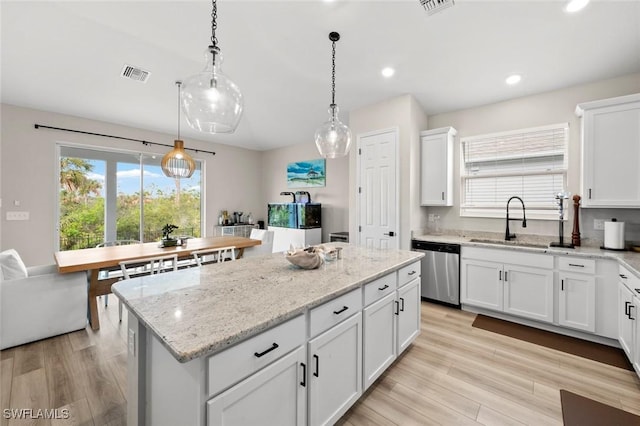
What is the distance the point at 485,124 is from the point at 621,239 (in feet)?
6.36

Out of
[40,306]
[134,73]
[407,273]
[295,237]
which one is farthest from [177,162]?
[407,273]

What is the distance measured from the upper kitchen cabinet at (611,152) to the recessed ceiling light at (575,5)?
104cm

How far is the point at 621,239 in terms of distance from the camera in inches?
102

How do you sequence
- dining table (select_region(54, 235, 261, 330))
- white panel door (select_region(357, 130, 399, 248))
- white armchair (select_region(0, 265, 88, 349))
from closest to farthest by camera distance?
white armchair (select_region(0, 265, 88, 349)), dining table (select_region(54, 235, 261, 330)), white panel door (select_region(357, 130, 399, 248))

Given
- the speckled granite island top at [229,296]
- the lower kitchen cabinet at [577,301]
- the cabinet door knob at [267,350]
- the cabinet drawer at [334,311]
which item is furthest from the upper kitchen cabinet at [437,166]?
the cabinet door knob at [267,350]

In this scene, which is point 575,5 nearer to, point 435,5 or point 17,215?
point 435,5

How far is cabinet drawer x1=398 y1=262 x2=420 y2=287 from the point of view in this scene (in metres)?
2.09

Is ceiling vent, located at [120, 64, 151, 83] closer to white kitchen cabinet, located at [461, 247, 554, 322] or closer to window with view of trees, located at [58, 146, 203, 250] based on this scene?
window with view of trees, located at [58, 146, 203, 250]

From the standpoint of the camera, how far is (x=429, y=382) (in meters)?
1.97

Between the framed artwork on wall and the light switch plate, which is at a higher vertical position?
the framed artwork on wall

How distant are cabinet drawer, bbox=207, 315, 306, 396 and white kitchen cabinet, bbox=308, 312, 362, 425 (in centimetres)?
15

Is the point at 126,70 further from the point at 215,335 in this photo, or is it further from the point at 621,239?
the point at 621,239

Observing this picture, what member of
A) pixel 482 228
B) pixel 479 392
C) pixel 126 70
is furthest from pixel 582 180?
pixel 126 70

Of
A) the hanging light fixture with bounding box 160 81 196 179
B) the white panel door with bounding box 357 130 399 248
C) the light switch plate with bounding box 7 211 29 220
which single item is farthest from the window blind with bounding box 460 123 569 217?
the light switch plate with bounding box 7 211 29 220
